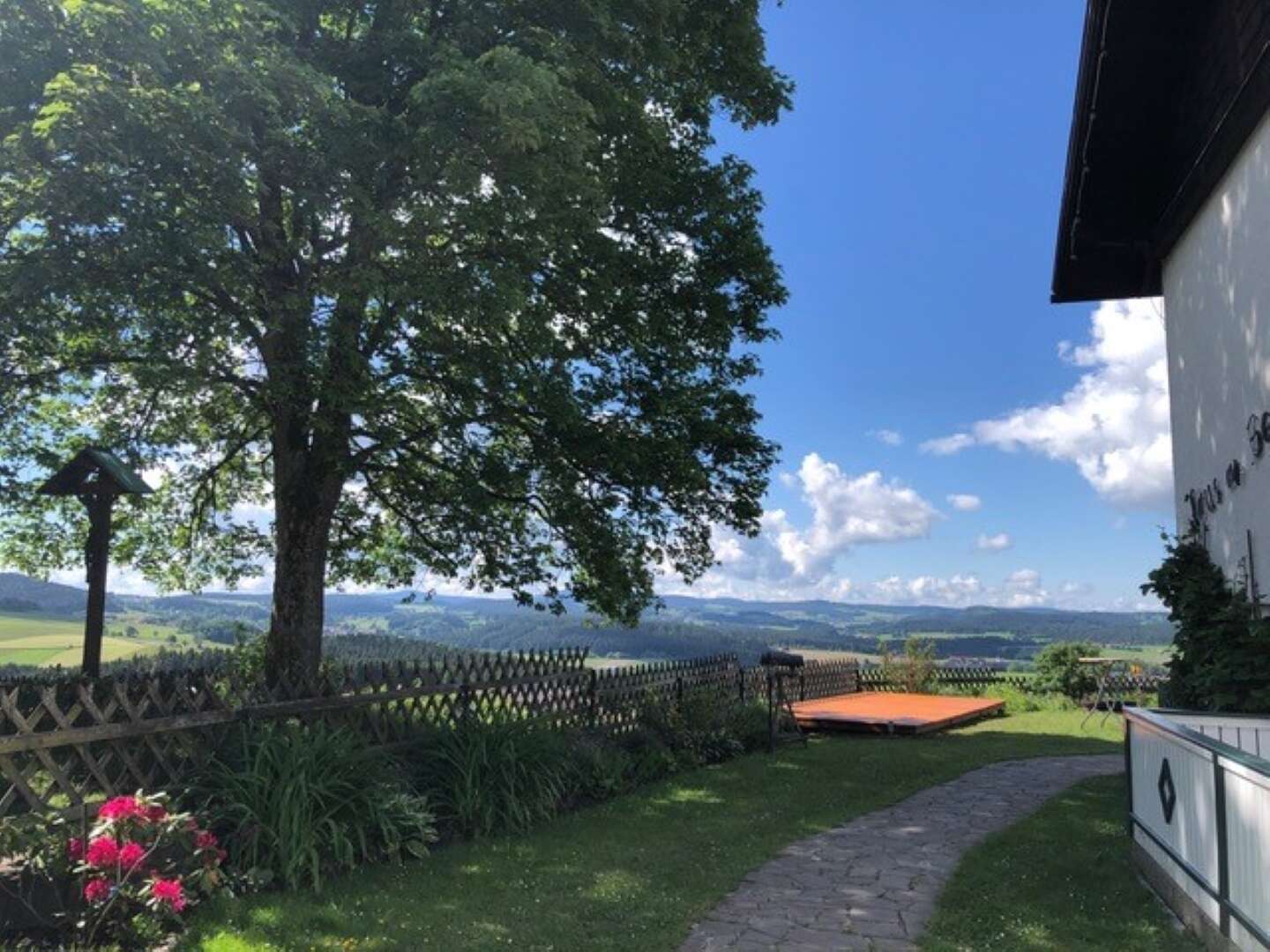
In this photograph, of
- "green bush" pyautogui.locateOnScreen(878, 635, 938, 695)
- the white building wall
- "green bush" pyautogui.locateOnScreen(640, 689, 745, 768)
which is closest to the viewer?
the white building wall

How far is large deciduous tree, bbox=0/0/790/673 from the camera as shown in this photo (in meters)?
7.98

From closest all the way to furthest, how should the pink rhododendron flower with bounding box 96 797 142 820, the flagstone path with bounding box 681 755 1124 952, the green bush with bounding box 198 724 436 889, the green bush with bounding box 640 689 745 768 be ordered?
the pink rhododendron flower with bounding box 96 797 142 820
the flagstone path with bounding box 681 755 1124 952
the green bush with bounding box 198 724 436 889
the green bush with bounding box 640 689 745 768

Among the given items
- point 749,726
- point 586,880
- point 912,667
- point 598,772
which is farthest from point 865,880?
point 912,667

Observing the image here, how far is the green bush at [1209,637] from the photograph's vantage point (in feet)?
24.2

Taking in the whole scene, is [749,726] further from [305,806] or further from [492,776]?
[305,806]

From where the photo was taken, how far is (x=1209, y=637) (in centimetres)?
805

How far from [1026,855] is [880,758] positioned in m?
→ 5.78

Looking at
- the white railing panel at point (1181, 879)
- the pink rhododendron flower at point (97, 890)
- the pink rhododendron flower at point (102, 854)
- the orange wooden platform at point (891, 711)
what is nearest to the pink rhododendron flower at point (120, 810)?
the pink rhododendron flower at point (102, 854)

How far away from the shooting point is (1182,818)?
5.49m

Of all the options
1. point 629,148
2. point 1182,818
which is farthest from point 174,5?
point 1182,818

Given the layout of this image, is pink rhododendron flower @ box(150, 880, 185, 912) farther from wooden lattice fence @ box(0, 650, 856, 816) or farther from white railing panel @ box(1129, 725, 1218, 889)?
white railing panel @ box(1129, 725, 1218, 889)

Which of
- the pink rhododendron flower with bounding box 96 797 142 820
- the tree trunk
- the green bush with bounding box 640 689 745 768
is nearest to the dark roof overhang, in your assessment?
the green bush with bounding box 640 689 745 768

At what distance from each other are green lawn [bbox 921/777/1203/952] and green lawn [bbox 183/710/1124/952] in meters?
1.55

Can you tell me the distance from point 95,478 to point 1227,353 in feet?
35.5
